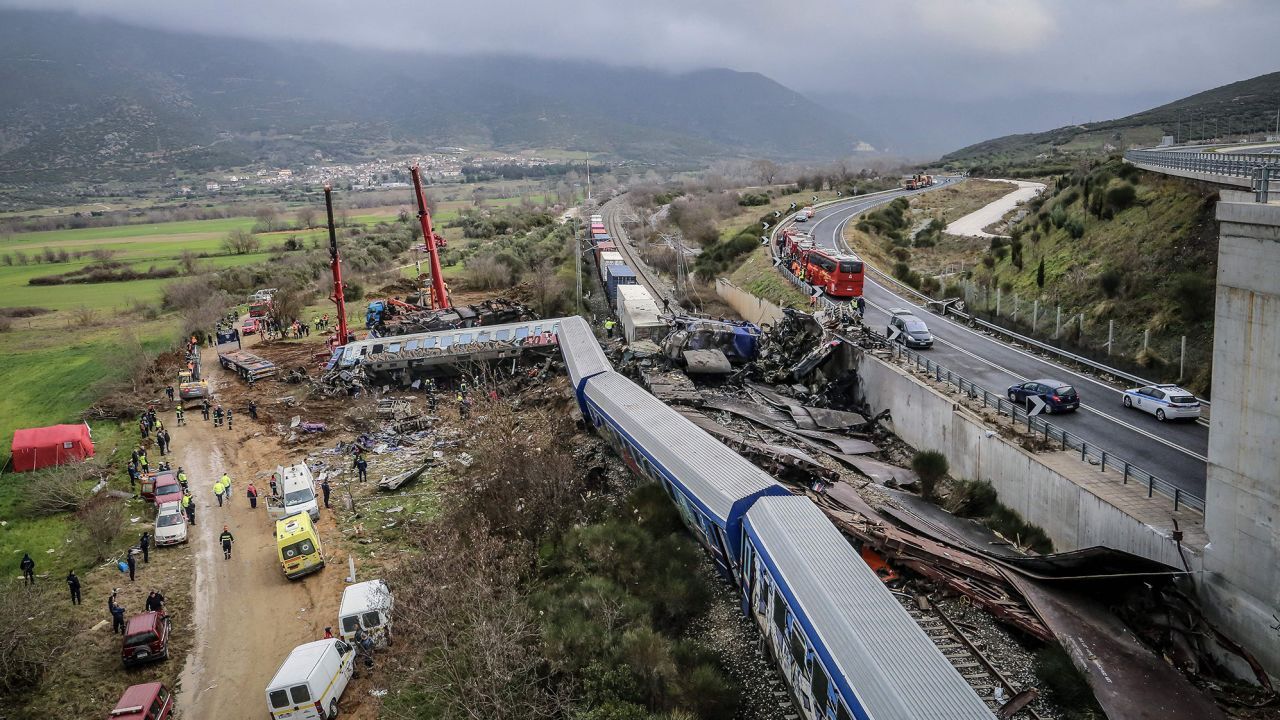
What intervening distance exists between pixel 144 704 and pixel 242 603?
231 inches

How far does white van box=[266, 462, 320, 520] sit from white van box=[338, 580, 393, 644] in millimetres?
7172

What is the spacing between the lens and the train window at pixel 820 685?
11.3 m

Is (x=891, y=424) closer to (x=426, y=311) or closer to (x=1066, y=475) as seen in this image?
(x=1066, y=475)

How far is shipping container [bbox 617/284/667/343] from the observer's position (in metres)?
37.1

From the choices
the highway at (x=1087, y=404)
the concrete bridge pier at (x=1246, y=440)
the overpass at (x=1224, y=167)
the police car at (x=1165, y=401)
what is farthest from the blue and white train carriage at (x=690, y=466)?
the police car at (x=1165, y=401)

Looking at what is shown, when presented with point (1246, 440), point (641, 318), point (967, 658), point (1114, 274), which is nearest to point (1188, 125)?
point (1114, 274)

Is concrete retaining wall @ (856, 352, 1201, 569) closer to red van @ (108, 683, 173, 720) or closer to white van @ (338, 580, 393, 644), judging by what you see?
white van @ (338, 580, 393, 644)

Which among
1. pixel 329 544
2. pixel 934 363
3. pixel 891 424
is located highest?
pixel 934 363

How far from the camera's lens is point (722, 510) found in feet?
51.8

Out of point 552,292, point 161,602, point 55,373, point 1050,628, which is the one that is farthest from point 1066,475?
point 55,373

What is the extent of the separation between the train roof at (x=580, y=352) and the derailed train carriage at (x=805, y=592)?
314 inches

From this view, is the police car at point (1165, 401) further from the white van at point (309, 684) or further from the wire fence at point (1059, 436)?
the white van at point (309, 684)

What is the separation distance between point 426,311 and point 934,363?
34078 millimetres

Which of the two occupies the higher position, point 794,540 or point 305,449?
point 794,540
